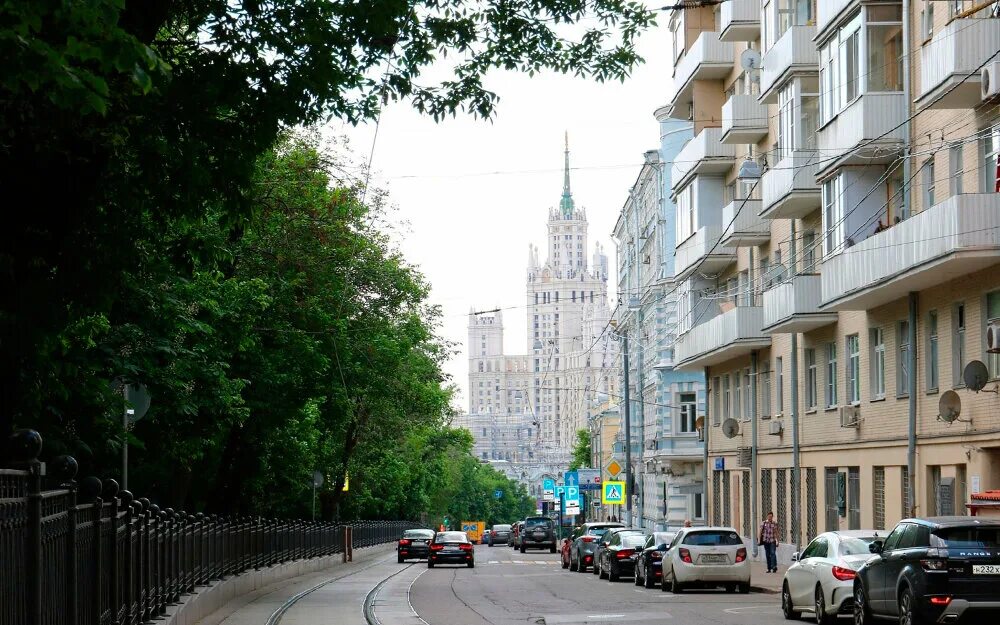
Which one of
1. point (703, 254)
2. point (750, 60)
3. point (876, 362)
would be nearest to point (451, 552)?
point (703, 254)

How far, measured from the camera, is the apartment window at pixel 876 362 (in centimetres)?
3438

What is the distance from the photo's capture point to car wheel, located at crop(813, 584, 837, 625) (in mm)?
21125

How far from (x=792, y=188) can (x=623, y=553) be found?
33.1ft

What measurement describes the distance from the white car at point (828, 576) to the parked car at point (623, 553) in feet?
48.3

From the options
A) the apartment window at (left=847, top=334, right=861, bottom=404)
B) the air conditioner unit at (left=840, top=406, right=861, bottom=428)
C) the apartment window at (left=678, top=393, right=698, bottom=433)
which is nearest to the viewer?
the air conditioner unit at (left=840, top=406, right=861, bottom=428)

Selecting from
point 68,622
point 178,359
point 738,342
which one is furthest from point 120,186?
point 738,342

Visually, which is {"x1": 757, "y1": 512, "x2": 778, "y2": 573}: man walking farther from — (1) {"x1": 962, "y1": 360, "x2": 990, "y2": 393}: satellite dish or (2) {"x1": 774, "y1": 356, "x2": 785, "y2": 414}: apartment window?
(1) {"x1": 962, "y1": 360, "x2": 990, "y2": 393}: satellite dish

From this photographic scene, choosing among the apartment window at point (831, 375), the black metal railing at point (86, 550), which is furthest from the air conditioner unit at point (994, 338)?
the apartment window at point (831, 375)

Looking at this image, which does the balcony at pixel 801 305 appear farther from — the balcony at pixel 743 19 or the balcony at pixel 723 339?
the balcony at pixel 743 19

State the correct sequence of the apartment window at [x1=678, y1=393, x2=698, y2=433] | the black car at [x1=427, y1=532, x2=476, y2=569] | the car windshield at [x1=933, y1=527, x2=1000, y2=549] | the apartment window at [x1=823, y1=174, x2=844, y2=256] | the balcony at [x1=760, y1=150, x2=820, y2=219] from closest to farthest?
the car windshield at [x1=933, y1=527, x2=1000, y2=549]
the apartment window at [x1=823, y1=174, x2=844, y2=256]
the balcony at [x1=760, y1=150, x2=820, y2=219]
the black car at [x1=427, y1=532, x2=476, y2=569]
the apartment window at [x1=678, y1=393, x2=698, y2=433]

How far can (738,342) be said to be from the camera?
4506 cm

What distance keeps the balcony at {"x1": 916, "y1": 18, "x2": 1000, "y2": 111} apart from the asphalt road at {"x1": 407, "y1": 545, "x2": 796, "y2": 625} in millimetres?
9518

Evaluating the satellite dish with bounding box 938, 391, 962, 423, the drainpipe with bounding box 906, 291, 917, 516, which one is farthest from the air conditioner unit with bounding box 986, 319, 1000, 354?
the drainpipe with bounding box 906, 291, 917, 516

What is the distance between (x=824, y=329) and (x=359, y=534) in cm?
3712
